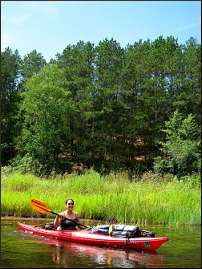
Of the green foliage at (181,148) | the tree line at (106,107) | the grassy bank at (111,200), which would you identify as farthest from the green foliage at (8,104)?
the grassy bank at (111,200)

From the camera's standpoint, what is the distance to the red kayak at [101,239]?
37.6ft

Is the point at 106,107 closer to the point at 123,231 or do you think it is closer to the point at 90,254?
the point at 123,231

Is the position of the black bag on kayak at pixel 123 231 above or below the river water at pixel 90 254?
above

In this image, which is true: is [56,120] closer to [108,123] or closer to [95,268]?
[108,123]

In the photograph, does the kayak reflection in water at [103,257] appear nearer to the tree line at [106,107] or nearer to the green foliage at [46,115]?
the green foliage at [46,115]

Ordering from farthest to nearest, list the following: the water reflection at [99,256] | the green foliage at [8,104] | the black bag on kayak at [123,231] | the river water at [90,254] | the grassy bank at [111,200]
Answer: the green foliage at [8,104], the grassy bank at [111,200], the black bag on kayak at [123,231], the water reflection at [99,256], the river water at [90,254]

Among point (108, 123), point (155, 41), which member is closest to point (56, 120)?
point (108, 123)

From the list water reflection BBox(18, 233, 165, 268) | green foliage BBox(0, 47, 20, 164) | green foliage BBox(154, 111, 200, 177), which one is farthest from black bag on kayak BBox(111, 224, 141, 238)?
green foliage BBox(0, 47, 20, 164)

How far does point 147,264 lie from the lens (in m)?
10.2

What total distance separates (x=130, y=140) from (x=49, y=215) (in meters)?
26.0

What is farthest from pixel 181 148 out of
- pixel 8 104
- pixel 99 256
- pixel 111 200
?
pixel 99 256

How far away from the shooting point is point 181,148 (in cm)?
3341

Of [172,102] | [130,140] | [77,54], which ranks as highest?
[77,54]

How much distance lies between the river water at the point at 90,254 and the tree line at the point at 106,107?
25.8 meters
